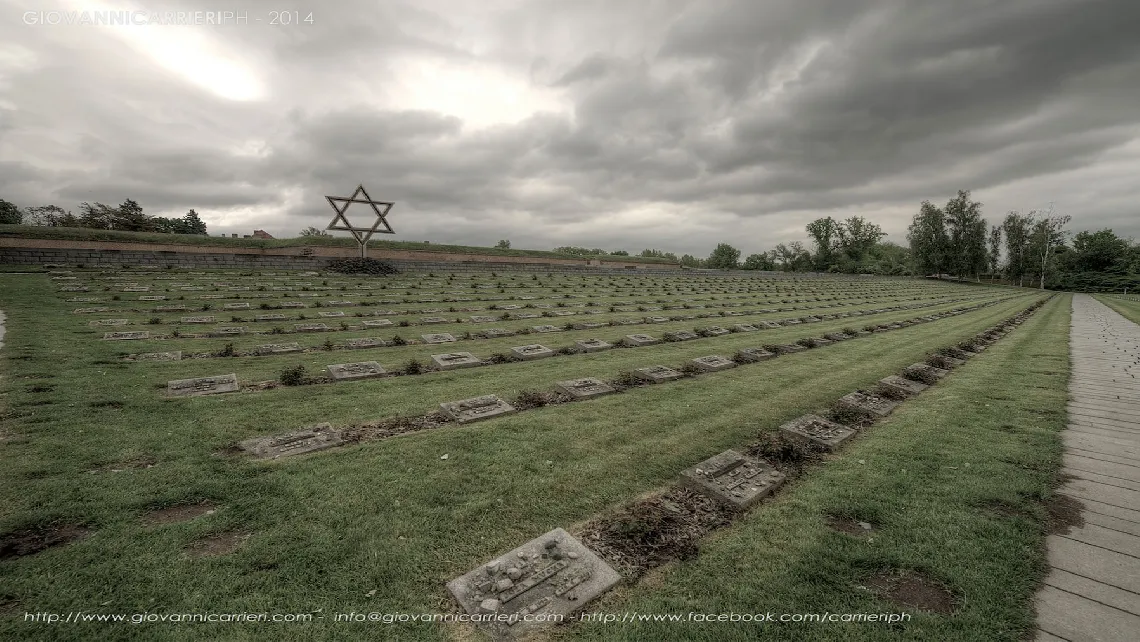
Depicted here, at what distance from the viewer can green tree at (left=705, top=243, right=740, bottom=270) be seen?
7825 centimetres

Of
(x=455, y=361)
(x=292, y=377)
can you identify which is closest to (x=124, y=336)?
(x=292, y=377)

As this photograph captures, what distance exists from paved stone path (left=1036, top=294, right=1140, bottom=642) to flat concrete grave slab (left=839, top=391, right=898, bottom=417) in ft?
6.24

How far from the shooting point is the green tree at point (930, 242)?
252 feet

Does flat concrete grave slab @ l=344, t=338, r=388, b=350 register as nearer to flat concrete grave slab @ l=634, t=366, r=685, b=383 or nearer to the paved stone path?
flat concrete grave slab @ l=634, t=366, r=685, b=383

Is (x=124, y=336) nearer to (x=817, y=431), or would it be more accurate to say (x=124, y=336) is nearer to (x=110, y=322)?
(x=110, y=322)

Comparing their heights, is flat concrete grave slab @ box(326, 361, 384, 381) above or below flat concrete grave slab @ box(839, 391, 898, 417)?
above

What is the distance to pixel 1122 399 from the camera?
707 centimetres

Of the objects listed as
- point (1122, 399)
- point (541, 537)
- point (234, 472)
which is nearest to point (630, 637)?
point (541, 537)

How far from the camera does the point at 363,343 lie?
10586mm

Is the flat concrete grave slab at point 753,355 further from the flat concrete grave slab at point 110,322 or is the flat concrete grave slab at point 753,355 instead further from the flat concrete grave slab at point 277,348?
the flat concrete grave slab at point 110,322

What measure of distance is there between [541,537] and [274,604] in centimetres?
178

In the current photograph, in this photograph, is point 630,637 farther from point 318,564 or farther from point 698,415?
point 698,415

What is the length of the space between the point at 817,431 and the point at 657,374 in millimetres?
3230

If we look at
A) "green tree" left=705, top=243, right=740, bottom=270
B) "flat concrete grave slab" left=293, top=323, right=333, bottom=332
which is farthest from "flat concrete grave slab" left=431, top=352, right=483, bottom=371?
"green tree" left=705, top=243, right=740, bottom=270
